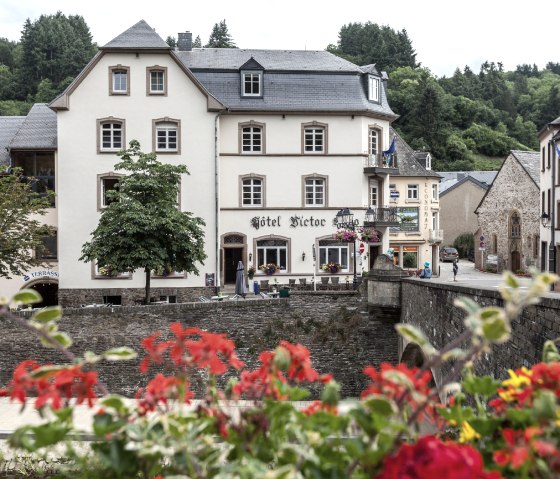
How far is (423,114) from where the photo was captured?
279 ft

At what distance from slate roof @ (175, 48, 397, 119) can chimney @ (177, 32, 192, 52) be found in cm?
155

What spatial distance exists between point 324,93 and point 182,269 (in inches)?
419

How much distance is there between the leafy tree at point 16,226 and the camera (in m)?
27.0

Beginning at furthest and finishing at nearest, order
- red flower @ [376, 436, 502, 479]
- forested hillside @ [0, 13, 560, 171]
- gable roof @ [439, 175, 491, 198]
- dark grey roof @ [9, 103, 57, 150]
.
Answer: forested hillside @ [0, 13, 560, 171], gable roof @ [439, 175, 491, 198], dark grey roof @ [9, 103, 57, 150], red flower @ [376, 436, 502, 479]

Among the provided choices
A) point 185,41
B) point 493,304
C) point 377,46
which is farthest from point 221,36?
point 493,304

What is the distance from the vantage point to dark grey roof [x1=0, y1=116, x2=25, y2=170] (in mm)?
32906

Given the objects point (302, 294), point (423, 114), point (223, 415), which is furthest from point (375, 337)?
point (423, 114)

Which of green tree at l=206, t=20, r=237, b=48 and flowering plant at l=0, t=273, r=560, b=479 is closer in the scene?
flowering plant at l=0, t=273, r=560, b=479

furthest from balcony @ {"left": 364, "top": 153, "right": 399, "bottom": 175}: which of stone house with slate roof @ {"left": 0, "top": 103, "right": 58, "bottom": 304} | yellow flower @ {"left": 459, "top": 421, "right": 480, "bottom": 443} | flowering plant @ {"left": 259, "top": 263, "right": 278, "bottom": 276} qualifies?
yellow flower @ {"left": 459, "top": 421, "right": 480, "bottom": 443}

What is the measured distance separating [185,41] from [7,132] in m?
8.91

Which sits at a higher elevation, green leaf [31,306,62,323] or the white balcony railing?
the white balcony railing

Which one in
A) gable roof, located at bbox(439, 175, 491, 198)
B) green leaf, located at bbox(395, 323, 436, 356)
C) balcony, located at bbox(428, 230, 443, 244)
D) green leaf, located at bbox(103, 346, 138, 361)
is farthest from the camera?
gable roof, located at bbox(439, 175, 491, 198)

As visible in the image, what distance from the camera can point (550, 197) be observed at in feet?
130

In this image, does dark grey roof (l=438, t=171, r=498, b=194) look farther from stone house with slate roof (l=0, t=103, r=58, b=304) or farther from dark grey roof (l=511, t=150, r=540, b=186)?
stone house with slate roof (l=0, t=103, r=58, b=304)
